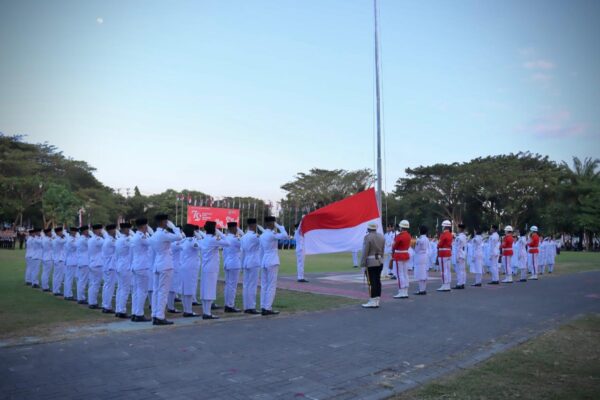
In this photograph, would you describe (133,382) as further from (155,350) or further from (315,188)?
(315,188)

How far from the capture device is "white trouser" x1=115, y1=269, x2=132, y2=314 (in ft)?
29.8

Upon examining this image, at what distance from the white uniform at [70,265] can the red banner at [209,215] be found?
31.9 m

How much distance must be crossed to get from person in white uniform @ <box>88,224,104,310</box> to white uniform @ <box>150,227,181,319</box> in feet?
8.60

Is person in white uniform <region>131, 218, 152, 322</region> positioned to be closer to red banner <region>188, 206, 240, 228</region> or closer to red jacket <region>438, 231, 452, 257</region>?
red jacket <region>438, 231, 452, 257</region>

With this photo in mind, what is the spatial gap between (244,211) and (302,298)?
51534 mm

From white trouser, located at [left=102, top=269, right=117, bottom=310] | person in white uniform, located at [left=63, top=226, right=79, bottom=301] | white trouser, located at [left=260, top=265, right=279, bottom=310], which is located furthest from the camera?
person in white uniform, located at [left=63, top=226, right=79, bottom=301]

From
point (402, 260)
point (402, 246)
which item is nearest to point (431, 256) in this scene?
point (402, 246)

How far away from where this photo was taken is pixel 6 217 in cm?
4256

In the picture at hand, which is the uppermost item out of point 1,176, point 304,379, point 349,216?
point 1,176

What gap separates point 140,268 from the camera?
8711 millimetres

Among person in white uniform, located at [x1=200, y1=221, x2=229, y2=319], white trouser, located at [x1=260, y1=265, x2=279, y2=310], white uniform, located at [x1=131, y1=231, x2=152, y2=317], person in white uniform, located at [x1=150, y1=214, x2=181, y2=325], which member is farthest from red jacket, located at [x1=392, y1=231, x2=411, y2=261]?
white uniform, located at [x1=131, y1=231, x2=152, y2=317]

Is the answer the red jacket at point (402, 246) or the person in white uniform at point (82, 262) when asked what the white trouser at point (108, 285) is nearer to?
the person in white uniform at point (82, 262)

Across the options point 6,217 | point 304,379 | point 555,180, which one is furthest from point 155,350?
point 555,180

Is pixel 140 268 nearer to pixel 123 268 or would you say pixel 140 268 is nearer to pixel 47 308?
pixel 123 268
